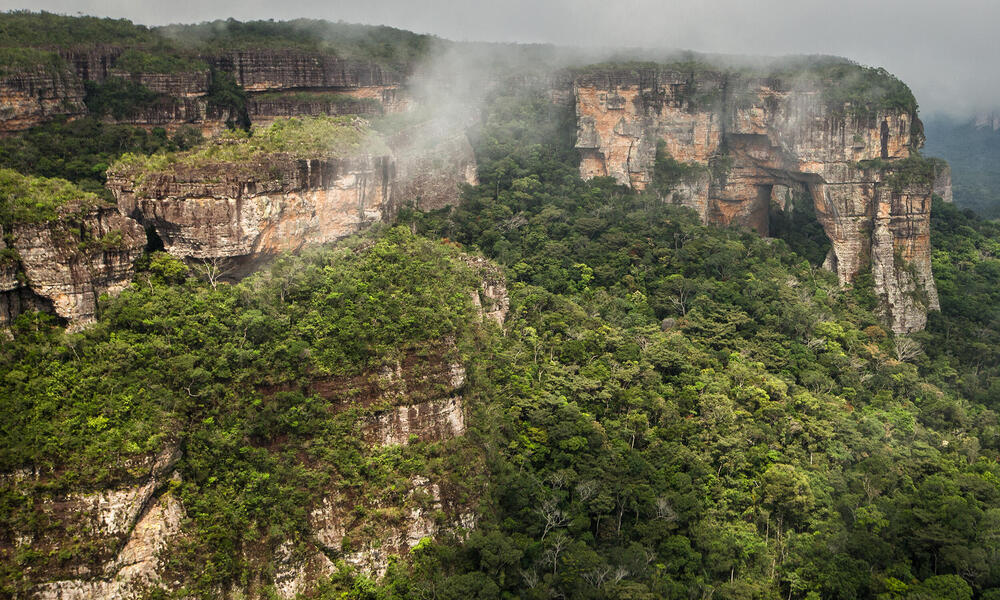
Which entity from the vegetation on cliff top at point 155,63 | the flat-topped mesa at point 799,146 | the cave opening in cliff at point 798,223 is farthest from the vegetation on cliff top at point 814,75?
the vegetation on cliff top at point 155,63

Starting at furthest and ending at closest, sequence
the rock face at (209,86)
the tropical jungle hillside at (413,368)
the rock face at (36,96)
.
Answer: the rock face at (209,86) < the rock face at (36,96) < the tropical jungle hillside at (413,368)

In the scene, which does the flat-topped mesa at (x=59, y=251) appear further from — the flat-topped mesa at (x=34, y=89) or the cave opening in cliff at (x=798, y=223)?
the cave opening in cliff at (x=798, y=223)

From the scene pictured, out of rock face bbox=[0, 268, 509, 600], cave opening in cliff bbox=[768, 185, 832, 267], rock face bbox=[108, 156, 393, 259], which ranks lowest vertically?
rock face bbox=[0, 268, 509, 600]

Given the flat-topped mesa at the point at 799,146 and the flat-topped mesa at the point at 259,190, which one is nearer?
the flat-topped mesa at the point at 259,190

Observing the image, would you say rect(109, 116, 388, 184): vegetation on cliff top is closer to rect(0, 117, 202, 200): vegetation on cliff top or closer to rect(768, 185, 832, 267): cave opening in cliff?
rect(0, 117, 202, 200): vegetation on cliff top

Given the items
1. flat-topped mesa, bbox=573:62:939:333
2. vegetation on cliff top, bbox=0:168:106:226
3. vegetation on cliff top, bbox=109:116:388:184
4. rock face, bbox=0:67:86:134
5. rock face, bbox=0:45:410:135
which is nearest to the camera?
vegetation on cliff top, bbox=0:168:106:226

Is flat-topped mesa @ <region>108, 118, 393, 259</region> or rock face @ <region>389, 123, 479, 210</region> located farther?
rock face @ <region>389, 123, 479, 210</region>

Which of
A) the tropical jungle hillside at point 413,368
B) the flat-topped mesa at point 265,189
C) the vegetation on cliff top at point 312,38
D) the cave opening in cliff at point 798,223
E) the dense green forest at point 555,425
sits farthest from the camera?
the cave opening in cliff at point 798,223

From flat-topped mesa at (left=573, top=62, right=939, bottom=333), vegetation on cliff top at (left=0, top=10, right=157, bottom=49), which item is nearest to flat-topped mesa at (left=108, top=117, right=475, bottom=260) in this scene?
vegetation on cliff top at (left=0, top=10, right=157, bottom=49)
